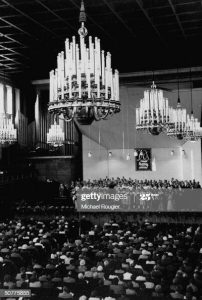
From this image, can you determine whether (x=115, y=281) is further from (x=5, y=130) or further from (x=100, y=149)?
(x=100, y=149)

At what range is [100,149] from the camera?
30.2 meters

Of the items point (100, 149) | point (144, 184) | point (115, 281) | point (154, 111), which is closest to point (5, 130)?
point (154, 111)

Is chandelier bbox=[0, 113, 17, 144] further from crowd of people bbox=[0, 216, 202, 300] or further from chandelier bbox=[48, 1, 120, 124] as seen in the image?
chandelier bbox=[48, 1, 120, 124]

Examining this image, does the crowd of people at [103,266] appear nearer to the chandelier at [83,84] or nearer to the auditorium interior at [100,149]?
the auditorium interior at [100,149]

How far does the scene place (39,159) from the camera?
88.2ft

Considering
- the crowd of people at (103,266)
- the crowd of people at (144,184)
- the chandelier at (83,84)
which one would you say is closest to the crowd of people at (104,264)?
the crowd of people at (103,266)

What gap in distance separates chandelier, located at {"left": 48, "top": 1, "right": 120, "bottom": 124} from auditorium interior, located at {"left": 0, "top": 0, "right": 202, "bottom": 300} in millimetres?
22

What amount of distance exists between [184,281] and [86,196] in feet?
39.7

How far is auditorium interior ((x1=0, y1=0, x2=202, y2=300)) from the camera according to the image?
7875 millimetres

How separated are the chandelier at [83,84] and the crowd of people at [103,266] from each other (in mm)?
3378

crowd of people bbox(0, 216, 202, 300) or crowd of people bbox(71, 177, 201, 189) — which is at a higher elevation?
crowd of people bbox(71, 177, 201, 189)

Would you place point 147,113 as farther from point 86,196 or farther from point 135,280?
point 86,196

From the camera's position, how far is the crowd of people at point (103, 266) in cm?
812

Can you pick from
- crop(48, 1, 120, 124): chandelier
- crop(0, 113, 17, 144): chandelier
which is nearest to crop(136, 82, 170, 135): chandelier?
crop(48, 1, 120, 124): chandelier
